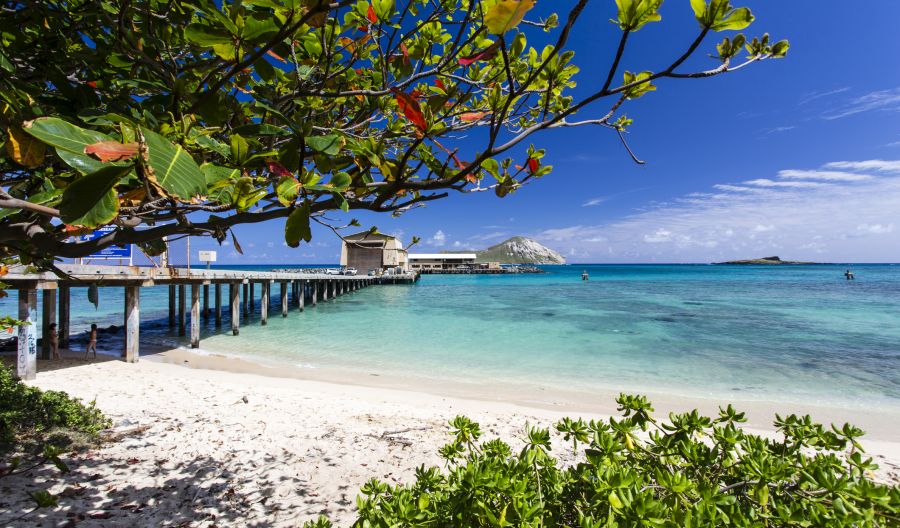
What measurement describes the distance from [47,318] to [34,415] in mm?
9344

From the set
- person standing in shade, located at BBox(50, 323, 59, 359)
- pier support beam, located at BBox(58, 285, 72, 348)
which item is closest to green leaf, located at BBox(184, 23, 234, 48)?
person standing in shade, located at BBox(50, 323, 59, 359)

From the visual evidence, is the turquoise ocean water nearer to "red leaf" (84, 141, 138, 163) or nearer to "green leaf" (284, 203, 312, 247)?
"green leaf" (284, 203, 312, 247)

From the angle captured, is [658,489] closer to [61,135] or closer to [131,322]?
[61,135]

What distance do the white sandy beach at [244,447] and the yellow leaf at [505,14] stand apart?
3.98m

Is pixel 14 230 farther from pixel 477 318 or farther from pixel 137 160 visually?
pixel 477 318

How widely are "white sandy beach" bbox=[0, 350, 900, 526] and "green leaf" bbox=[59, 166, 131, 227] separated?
3.64 m

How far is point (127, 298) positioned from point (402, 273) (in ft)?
155

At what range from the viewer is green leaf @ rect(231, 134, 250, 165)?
1.14 metres

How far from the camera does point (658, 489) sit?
1.74 m

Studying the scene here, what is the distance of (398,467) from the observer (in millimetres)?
4707

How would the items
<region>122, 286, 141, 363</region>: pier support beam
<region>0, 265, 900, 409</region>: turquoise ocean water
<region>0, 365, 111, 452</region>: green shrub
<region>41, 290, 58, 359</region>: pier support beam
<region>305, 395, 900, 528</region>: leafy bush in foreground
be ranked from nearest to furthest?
<region>305, 395, 900, 528</region>: leafy bush in foreground → <region>0, 365, 111, 452</region>: green shrub → <region>122, 286, 141, 363</region>: pier support beam → <region>41, 290, 58, 359</region>: pier support beam → <region>0, 265, 900, 409</region>: turquoise ocean water

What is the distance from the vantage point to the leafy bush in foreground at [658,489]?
135 cm

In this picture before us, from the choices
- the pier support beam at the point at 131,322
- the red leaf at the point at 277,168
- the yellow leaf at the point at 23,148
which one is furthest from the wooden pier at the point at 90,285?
the red leaf at the point at 277,168

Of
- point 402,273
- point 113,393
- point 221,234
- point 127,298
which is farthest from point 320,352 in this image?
point 402,273
